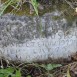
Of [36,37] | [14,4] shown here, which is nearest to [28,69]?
[36,37]

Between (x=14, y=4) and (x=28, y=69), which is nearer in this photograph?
(x=14, y=4)

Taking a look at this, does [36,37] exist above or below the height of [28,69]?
above

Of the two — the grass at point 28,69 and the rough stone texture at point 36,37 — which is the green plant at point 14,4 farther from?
the grass at point 28,69

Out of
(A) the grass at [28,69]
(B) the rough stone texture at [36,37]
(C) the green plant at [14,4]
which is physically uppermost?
(C) the green plant at [14,4]

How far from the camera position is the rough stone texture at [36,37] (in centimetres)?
234

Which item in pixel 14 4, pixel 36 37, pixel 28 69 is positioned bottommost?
pixel 28 69

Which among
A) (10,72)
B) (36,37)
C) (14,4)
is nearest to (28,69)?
(10,72)

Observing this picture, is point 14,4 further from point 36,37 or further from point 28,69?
point 28,69

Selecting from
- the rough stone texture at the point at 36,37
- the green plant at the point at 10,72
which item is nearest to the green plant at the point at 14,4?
the rough stone texture at the point at 36,37

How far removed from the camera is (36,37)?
95.3 inches

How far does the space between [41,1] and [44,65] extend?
0.69 m

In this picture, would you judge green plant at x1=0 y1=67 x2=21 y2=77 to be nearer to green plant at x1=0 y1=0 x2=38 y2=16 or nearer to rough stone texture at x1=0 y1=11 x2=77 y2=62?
rough stone texture at x1=0 y1=11 x2=77 y2=62

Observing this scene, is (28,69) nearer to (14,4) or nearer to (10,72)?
(10,72)

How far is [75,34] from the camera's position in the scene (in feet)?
8.30
